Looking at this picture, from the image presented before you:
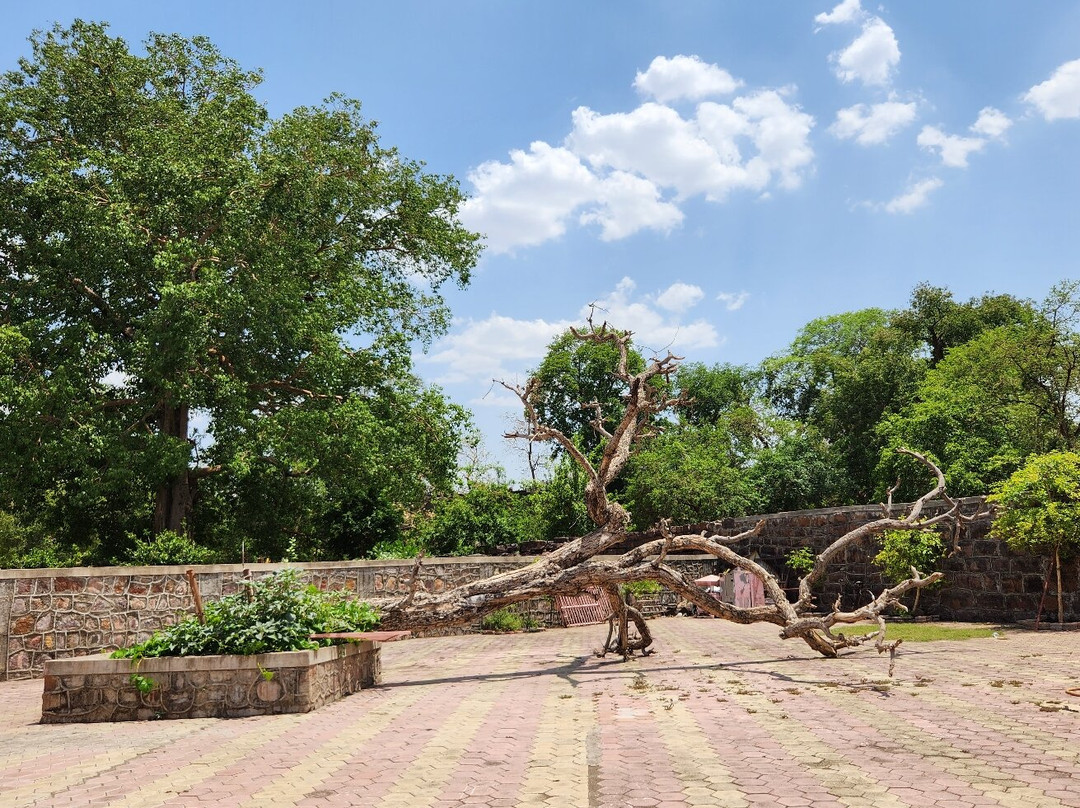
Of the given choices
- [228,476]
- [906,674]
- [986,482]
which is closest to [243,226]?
[228,476]

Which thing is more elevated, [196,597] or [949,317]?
[949,317]

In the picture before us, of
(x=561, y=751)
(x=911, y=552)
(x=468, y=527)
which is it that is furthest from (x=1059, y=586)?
(x=468, y=527)

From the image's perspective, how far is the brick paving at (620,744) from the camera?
4.33 m

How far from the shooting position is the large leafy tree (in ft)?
52.4

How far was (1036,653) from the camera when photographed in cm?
972

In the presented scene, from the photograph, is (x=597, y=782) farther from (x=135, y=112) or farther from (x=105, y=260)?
(x=135, y=112)

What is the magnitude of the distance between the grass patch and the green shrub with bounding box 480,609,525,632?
570 cm

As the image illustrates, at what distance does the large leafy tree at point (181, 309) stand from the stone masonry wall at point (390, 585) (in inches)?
144

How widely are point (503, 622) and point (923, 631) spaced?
7.22 meters

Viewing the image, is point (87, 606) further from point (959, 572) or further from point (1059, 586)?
point (959, 572)

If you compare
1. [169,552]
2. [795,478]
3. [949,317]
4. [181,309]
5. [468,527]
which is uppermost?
[949,317]

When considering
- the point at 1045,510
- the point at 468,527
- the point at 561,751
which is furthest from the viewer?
the point at 468,527

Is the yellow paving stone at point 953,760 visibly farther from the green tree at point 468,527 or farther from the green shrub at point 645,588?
the green tree at point 468,527

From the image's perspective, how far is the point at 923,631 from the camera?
13086 millimetres
